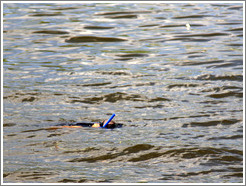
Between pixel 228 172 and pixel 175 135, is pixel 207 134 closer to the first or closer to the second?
pixel 175 135

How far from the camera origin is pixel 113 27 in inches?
431

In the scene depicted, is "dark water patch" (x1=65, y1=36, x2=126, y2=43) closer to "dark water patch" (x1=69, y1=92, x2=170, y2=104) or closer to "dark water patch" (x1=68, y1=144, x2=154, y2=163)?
"dark water patch" (x1=69, y1=92, x2=170, y2=104)

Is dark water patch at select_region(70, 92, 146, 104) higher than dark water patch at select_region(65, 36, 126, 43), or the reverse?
dark water patch at select_region(65, 36, 126, 43)

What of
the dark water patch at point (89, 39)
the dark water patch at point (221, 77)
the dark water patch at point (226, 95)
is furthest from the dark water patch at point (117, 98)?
the dark water patch at point (89, 39)

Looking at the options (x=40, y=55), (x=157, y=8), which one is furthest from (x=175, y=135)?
(x=157, y=8)

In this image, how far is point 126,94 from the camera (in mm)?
6645

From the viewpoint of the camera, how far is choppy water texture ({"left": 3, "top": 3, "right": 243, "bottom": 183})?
448cm

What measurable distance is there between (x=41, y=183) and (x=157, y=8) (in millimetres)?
8979

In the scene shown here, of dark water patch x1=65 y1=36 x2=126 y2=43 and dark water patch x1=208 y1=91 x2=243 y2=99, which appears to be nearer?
dark water patch x1=208 y1=91 x2=243 y2=99

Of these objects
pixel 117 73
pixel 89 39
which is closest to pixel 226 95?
pixel 117 73

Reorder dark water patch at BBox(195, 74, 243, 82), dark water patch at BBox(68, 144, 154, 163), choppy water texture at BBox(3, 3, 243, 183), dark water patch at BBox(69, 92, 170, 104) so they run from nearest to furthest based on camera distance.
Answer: choppy water texture at BBox(3, 3, 243, 183), dark water patch at BBox(68, 144, 154, 163), dark water patch at BBox(69, 92, 170, 104), dark water patch at BBox(195, 74, 243, 82)

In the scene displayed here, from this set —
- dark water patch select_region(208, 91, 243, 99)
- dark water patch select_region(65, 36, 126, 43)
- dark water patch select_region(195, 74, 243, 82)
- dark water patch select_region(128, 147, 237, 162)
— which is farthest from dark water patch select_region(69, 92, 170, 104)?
dark water patch select_region(65, 36, 126, 43)

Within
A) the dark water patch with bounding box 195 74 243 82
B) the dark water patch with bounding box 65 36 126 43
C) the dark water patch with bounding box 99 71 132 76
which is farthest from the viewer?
the dark water patch with bounding box 65 36 126 43

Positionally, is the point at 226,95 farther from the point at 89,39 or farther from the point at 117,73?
the point at 89,39
